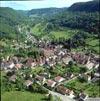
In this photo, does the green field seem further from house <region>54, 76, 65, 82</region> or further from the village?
house <region>54, 76, 65, 82</region>

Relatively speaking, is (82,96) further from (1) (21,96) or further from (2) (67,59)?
(2) (67,59)

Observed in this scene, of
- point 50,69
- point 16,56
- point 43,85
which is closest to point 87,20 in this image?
point 16,56

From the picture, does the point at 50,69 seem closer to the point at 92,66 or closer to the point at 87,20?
the point at 92,66

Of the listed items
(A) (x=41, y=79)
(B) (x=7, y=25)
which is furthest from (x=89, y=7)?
(A) (x=41, y=79)

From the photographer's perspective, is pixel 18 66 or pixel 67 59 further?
pixel 67 59

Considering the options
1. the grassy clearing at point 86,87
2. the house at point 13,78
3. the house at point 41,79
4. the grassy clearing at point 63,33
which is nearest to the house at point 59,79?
the grassy clearing at point 86,87

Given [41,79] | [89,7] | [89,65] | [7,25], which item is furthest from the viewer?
[89,7]

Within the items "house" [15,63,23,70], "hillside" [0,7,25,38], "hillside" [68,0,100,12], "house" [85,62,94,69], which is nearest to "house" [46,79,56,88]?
"house" [15,63,23,70]
